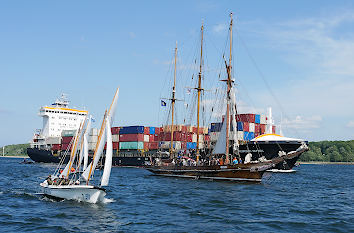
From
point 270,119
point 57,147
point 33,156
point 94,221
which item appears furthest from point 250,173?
point 33,156

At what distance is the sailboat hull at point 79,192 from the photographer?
26297 millimetres

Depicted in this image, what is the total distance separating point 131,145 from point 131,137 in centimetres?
230

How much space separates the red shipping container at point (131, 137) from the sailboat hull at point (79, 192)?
224ft

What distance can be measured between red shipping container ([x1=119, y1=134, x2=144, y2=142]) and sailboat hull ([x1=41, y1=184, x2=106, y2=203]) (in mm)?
68191

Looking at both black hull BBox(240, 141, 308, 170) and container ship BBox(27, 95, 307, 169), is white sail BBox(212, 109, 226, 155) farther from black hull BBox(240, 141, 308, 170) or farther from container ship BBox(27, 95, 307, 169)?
black hull BBox(240, 141, 308, 170)

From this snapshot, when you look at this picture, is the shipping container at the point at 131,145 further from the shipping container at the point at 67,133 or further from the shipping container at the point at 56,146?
the shipping container at the point at 56,146

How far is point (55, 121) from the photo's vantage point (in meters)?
116

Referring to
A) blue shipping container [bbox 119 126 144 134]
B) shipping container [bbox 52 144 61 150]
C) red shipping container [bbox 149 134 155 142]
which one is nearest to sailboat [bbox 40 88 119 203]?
blue shipping container [bbox 119 126 144 134]

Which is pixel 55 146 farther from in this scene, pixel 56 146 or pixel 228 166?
pixel 228 166

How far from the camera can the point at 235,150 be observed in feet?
157

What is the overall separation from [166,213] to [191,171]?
26.1 metres

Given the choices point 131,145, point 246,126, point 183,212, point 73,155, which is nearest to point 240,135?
point 246,126

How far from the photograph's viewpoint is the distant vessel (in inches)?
4360

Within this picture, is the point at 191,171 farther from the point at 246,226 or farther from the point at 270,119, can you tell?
the point at 270,119
